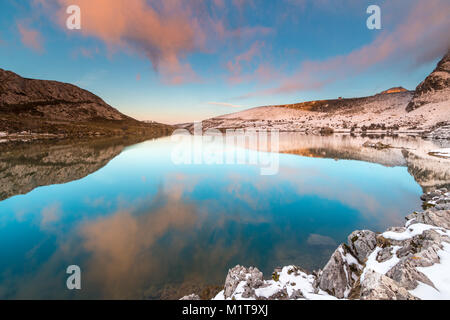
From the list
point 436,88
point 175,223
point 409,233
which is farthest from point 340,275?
point 436,88

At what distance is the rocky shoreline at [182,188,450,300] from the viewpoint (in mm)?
3988

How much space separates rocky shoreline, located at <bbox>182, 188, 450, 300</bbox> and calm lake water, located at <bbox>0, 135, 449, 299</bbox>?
5.55 ft

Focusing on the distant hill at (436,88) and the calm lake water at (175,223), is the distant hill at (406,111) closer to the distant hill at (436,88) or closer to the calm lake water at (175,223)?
the distant hill at (436,88)

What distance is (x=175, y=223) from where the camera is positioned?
39.6 feet

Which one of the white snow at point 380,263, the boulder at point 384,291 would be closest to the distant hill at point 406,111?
the white snow at point 380,263

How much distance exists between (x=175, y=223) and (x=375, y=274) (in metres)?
10.6

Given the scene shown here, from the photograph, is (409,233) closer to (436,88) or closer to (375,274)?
(375,274)

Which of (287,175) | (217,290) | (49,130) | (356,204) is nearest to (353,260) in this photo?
(217,290)

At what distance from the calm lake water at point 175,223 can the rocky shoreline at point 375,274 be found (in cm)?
169

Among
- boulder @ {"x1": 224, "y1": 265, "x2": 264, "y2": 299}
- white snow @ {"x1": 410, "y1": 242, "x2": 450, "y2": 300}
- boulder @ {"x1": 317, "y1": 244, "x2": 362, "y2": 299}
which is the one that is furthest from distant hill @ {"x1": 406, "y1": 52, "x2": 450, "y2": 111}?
boulder @ {"x1": 224, "y1": 265, "x2": 264, "y2": 299}

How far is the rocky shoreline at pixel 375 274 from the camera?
3.99 meters

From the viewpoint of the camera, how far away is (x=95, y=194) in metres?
17.5
